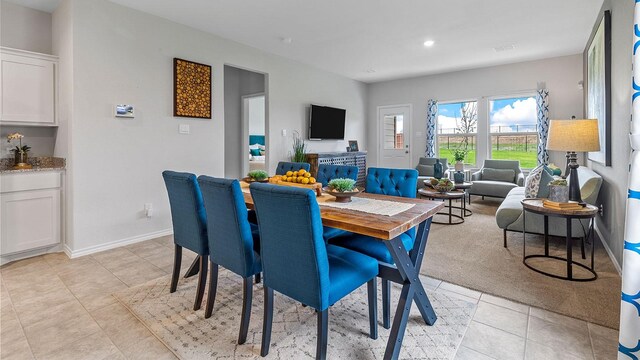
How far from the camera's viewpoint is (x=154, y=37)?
3.67 meters

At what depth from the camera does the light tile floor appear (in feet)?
5.62

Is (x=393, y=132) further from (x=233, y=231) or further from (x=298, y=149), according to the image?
(x=233, y=231)

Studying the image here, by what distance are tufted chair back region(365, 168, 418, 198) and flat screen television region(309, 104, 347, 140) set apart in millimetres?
3510

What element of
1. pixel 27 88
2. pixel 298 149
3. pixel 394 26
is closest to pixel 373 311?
pixel 394 26

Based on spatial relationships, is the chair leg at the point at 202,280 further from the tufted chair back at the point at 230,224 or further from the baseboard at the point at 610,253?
the baseboard at the point at 610,253

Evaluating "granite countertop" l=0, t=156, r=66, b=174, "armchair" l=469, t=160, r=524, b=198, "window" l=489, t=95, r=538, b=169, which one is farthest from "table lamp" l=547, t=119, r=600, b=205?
"granite countertop" l=0, t=156, r=66, b=174

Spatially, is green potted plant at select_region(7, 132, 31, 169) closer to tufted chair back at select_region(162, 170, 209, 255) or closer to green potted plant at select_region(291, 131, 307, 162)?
tufted chair back at select_region(162, 170, 209, 255)

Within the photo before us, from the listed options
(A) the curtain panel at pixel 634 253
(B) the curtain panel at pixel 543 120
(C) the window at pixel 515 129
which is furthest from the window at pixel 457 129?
(A) the curtain panel at pixel 634 253

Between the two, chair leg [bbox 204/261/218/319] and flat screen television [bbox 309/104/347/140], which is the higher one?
flat screen television [bbox 309/104/347/140]

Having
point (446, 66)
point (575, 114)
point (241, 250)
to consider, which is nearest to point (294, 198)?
point (241, 250)

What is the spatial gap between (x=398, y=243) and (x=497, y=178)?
199 inches

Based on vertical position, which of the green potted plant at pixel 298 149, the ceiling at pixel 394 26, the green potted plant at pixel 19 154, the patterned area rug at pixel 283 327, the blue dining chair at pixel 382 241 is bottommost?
the patterned area rug at pixel 283 327

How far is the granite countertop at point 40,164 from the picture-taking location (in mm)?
3074

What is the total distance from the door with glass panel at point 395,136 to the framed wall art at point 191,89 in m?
4.68
